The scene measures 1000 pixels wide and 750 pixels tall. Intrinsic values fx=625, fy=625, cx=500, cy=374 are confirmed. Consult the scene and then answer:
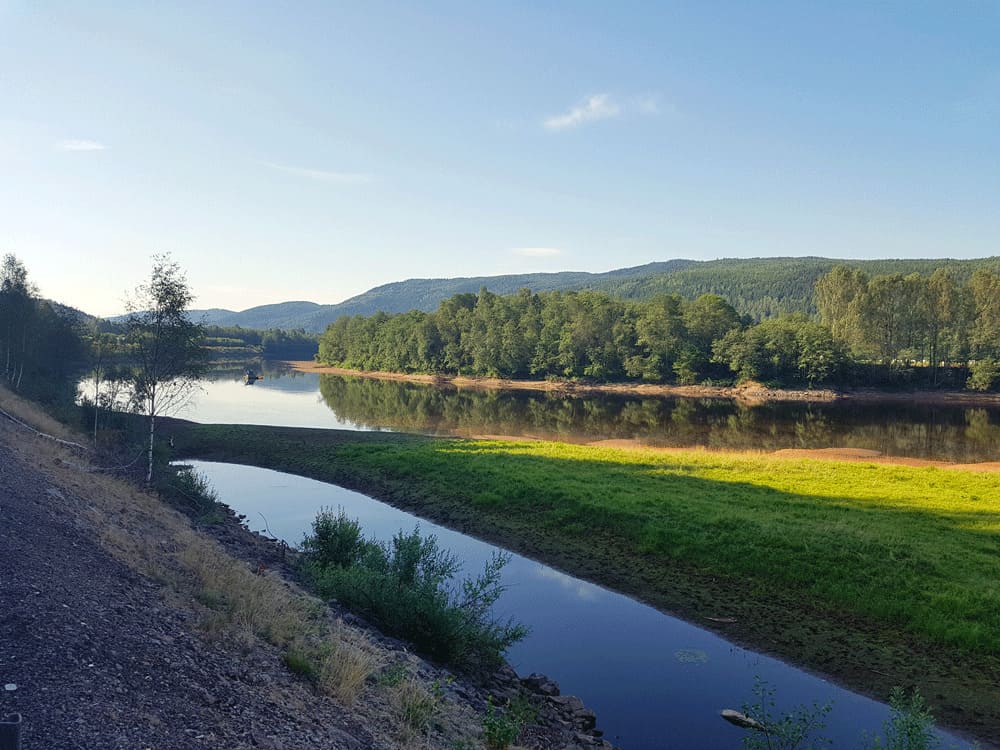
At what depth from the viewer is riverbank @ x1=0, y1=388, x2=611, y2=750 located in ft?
22.8

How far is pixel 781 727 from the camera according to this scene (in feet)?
33.1

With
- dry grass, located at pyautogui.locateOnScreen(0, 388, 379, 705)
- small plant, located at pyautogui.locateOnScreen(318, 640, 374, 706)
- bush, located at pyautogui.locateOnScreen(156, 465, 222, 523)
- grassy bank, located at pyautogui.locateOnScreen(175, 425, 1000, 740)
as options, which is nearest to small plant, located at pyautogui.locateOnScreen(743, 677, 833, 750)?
grassy bank, located at pyautogui.locateOnScreen(175, 425, 1000, 740)

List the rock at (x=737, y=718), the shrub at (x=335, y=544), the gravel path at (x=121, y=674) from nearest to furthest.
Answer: the gravel path at (x=121, y=674) < the rock at (x=737, y=718) < the shrub at (x=335, y=544)

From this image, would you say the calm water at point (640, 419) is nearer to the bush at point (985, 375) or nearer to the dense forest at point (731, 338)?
the bush at point (985, 375)

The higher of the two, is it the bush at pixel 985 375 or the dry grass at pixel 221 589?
the bush at pixel 985 375

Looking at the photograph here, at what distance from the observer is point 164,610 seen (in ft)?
33.5

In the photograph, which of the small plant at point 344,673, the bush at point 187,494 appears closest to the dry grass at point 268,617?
the small plant at point 344,673

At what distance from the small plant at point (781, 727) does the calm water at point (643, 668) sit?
0.55m

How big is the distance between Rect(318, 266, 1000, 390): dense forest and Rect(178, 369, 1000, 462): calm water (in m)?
14.9

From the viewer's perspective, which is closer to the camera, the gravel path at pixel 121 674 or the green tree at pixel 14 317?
the gravel path at pixel 121 674

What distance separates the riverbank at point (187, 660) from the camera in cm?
696

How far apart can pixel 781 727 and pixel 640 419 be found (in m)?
65.1

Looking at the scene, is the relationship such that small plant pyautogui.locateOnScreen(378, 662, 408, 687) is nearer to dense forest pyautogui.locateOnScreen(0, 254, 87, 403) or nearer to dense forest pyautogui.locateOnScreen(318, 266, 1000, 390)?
dense forest pyautogui.locateOnScreen(0, 254, 87, 403)

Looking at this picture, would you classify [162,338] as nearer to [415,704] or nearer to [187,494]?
[187,494]
